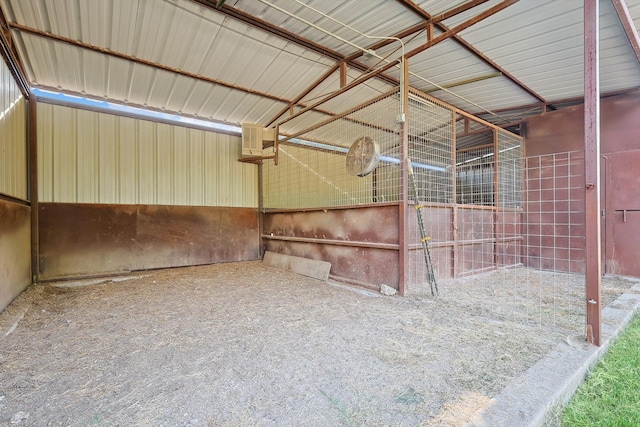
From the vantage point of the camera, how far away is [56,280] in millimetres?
4281

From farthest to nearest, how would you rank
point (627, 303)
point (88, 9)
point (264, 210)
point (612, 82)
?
point (264, 210)
point (612, 82)
point (88, 9)
point (627, 303)

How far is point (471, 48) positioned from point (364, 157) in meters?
1.97

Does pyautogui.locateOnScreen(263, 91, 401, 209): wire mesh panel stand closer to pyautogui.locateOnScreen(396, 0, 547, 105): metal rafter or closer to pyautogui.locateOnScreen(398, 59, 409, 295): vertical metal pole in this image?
pyautogui.locateOnScreen(396, 0, 547, 105): metal rafter

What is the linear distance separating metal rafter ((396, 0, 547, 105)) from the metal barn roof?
21mm

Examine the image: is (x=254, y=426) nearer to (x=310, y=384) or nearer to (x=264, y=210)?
(x=310, y=384)

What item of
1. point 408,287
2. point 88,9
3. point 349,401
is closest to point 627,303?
point 408,287

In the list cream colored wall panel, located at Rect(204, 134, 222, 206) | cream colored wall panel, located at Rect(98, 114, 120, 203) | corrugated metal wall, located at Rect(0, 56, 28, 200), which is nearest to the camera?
corrugated metal wall, located at Rect(0, 56, 28, 200)

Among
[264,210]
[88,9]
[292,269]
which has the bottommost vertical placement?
[292,269]

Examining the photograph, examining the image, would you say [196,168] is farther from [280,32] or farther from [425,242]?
[425,242]

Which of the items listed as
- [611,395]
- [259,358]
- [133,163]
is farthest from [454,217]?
[133,163]

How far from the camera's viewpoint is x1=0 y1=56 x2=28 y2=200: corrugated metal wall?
3000mm

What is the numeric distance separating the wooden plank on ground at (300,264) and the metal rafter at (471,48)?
3504 millimetres

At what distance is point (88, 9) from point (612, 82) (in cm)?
705

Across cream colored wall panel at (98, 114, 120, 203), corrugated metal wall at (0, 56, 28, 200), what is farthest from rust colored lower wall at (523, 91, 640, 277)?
cream colored wall panel at (98, 114, 120, 203)
